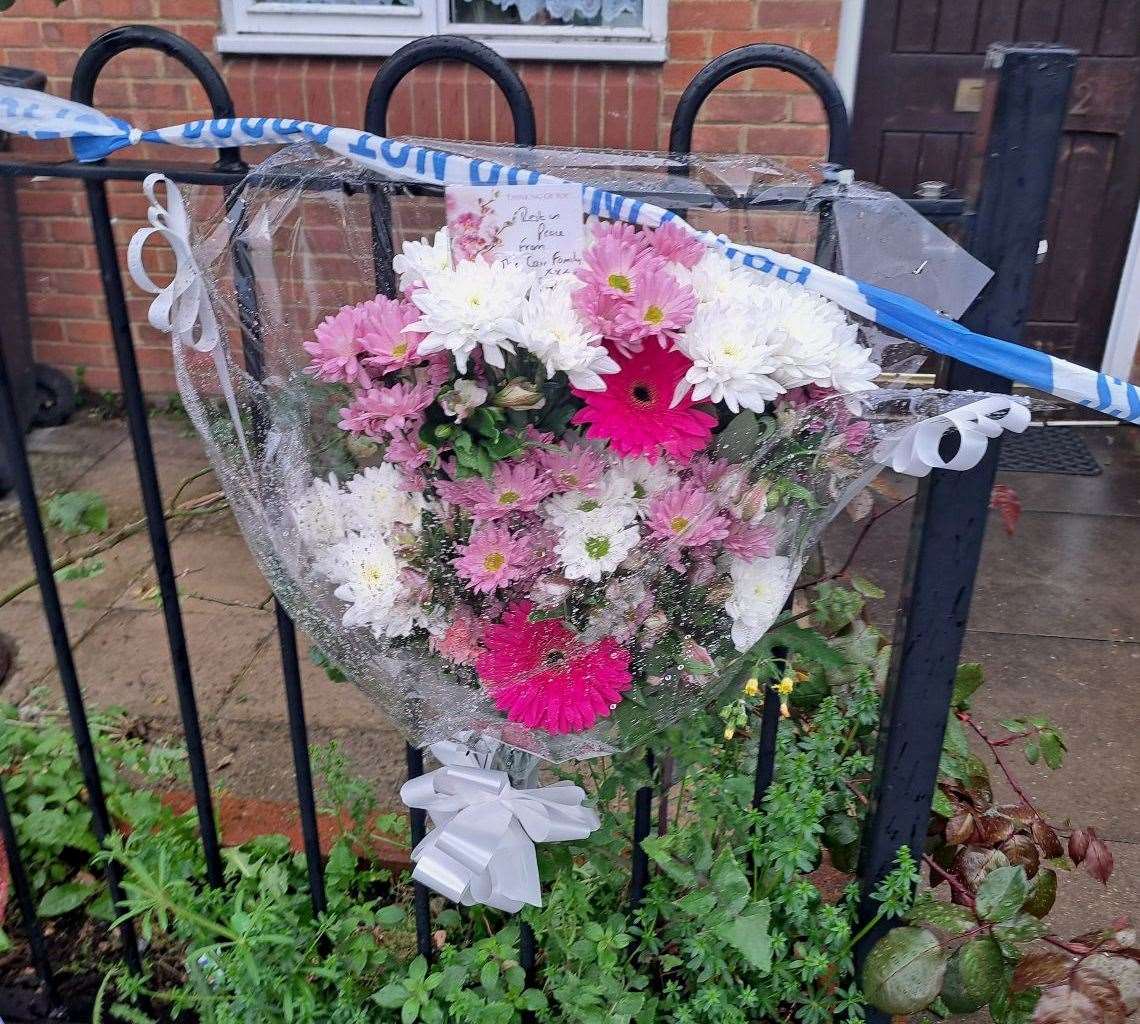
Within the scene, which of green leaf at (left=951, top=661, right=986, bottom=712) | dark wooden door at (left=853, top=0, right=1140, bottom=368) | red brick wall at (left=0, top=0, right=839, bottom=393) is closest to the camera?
green leaf at (left=951, top=661, right=986, bottom=712)

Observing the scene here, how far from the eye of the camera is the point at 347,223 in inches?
52.0

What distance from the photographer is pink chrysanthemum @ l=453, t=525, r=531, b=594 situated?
1.20 metres

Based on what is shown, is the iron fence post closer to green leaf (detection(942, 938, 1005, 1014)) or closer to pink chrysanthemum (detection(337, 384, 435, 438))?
green leaf (detection(942, 938, 1005, 1014))

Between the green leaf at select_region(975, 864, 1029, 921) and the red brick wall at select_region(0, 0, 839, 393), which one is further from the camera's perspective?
the red brick wall at select_region(0, 0, 839, 393)

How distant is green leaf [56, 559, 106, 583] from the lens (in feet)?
10.4

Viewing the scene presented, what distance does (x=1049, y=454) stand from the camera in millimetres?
4535

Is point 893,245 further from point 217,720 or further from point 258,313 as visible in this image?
point 217,720

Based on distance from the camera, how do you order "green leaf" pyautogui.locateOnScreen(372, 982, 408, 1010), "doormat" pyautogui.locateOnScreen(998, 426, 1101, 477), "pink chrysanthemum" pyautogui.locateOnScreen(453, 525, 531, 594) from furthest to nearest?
"doormat" pyautogui.locateOnScreen(998, 426, 1101, 477), "green leaf" pyautogui.locateOnScreen(372, 982, 408, 1010), "pink chrysanthemum" pyautogui.locateOnScreen(453, 525, 531, 594)

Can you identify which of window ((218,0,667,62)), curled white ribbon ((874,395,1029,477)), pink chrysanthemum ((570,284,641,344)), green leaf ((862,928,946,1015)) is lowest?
green leaf ((862,928,946,1015))

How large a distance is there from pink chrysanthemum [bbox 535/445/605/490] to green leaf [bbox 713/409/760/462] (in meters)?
0.14

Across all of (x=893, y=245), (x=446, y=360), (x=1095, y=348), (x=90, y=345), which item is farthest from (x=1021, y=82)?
(x=90, y=345)

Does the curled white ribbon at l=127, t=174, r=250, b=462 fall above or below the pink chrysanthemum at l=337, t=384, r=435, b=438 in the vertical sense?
above

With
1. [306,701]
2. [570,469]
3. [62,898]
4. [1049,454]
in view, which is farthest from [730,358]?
[1049,454]

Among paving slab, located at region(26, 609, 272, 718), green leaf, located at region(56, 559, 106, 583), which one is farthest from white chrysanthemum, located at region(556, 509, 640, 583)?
green leaf, located at region(56, 559, 106, 583)
